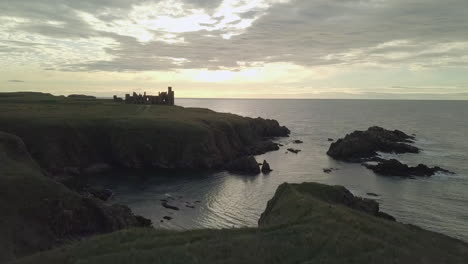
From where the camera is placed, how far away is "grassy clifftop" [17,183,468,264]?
2617 centimetres

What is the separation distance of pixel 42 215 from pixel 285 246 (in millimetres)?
32617

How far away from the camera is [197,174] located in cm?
9012

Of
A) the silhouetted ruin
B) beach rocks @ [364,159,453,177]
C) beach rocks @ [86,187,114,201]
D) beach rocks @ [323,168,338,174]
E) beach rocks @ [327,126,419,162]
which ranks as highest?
the silhouetted ruin

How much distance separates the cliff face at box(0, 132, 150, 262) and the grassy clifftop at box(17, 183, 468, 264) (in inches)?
592

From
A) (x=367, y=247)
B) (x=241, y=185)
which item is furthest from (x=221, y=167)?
(x=367, y=247)

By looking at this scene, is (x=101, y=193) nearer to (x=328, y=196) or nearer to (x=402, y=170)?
(x=328, y=196)

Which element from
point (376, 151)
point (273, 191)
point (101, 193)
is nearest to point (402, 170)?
point (376, 151)

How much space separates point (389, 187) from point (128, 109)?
9973cm

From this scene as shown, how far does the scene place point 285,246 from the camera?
27891mm

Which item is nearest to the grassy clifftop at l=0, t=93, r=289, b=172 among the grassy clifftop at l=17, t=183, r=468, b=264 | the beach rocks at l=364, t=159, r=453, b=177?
the beach rocks at l=364, t=159, r=453, b=177

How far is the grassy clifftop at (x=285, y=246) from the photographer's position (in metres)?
26.2

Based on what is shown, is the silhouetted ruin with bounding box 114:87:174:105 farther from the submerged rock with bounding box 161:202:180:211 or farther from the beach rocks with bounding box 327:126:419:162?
the submerged rock with bounding box 161:202:180:211

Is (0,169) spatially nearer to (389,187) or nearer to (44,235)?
(44,235)

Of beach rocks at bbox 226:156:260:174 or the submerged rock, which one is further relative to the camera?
beach rocks at bbox 226:156:260:174
